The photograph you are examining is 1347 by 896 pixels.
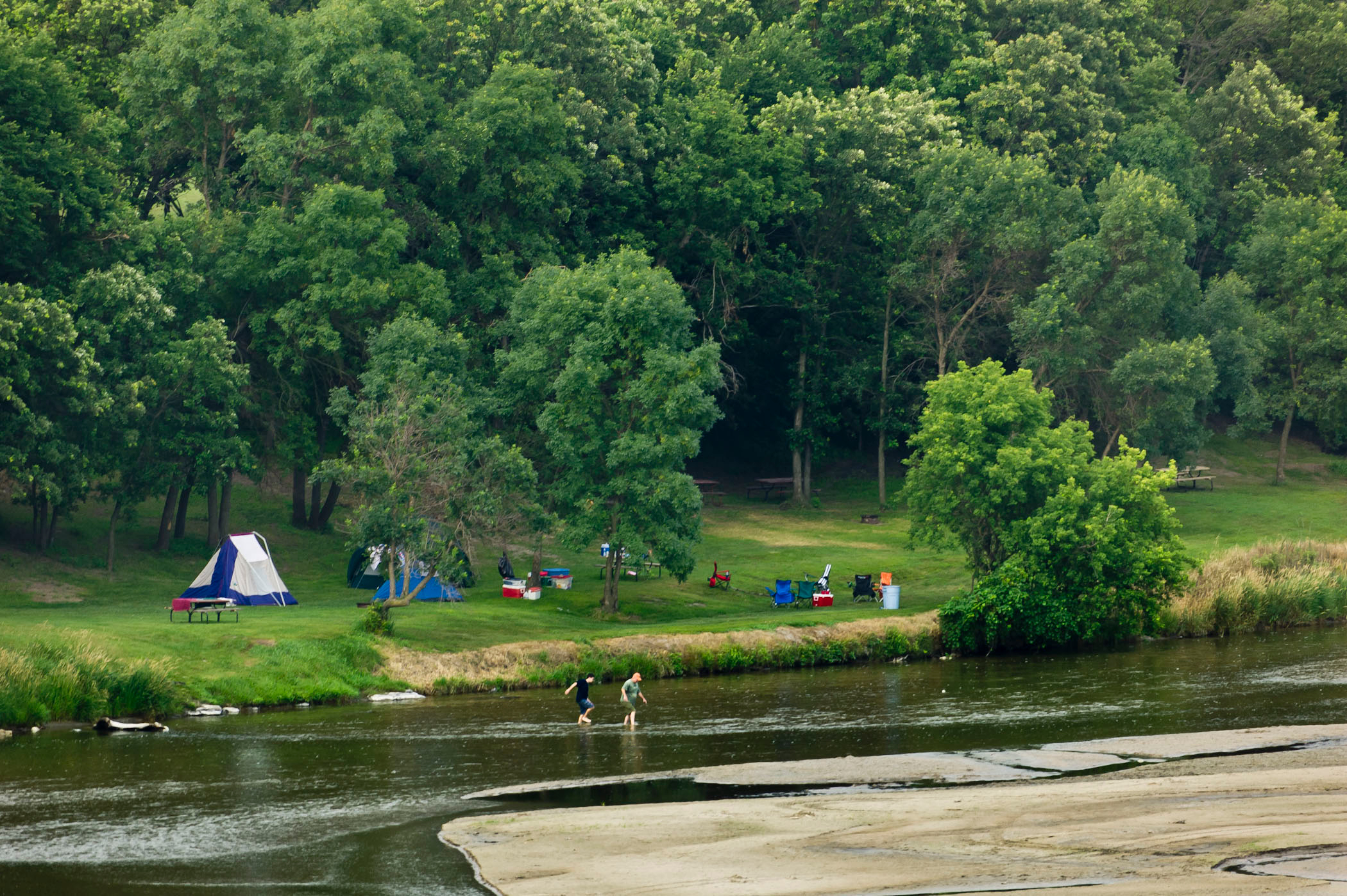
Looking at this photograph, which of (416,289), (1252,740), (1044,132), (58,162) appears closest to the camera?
(1252,740)

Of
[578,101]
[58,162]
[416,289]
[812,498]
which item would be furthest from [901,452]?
[58,162]

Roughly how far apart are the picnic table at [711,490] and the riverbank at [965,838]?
167 feet

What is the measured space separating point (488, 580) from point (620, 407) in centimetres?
1106

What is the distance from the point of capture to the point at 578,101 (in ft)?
222

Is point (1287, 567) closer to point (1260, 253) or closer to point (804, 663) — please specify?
point (804, 663)

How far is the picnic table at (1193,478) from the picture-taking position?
265 ft

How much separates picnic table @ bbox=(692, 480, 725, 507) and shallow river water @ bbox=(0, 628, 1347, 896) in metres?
32.6

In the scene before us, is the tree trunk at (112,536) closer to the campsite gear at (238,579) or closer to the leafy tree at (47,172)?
the campsite gear at (238,579)

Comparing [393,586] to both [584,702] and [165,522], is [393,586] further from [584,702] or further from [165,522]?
[165,522]

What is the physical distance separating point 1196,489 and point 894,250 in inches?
882

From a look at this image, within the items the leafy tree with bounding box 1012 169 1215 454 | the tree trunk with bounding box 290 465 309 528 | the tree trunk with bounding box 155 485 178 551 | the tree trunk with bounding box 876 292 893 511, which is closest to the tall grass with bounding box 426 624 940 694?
the tree trunk with bounding box 155 485 178 551

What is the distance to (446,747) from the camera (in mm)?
32594

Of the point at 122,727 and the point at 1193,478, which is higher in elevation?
the point at 1193,478

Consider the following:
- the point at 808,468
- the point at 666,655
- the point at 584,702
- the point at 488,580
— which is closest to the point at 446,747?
the point at 584,702
